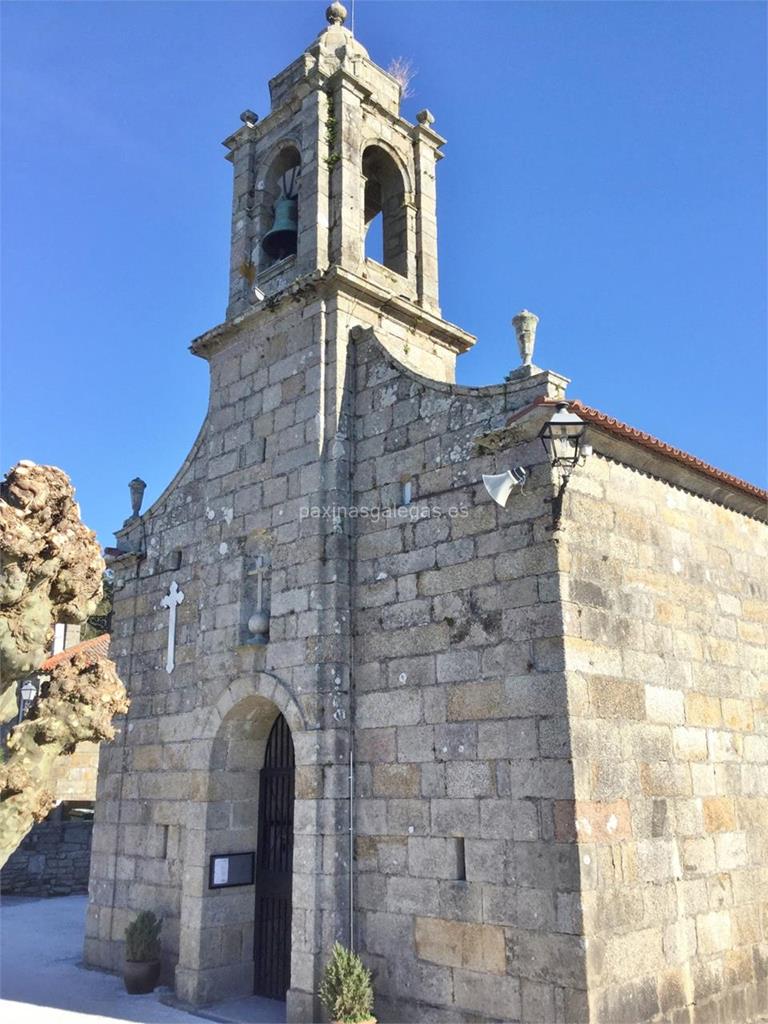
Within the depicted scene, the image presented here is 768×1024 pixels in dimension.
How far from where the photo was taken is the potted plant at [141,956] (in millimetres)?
8297

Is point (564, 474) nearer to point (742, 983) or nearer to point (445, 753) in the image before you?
point (445, 753)

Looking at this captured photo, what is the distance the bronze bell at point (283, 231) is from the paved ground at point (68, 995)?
297 inches

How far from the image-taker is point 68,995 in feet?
27.1

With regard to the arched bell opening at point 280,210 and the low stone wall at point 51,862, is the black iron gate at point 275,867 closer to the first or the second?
the arched bell opening at point 280,210

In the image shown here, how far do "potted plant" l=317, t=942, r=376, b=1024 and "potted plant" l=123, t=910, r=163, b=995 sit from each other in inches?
95.0

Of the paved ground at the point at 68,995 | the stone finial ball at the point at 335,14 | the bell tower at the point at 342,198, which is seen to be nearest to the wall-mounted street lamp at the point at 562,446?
the bell tower at the point at 342,198

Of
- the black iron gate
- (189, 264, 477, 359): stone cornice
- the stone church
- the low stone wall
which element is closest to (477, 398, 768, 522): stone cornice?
the stone church

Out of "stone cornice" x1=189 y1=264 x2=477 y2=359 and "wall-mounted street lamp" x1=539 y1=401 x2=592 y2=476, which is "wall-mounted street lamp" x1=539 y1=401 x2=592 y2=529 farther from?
"stone cornice" x1=189 y1=264 x2=477 y2=359

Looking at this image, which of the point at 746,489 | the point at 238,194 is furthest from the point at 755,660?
the point at 238,194

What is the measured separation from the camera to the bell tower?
909 centimetres

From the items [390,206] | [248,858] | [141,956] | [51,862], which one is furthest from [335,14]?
[51,862]

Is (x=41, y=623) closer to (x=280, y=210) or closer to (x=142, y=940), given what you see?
(x=142, y=940)

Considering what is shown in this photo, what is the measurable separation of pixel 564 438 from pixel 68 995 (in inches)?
269

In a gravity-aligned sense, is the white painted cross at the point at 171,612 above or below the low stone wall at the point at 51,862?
above
